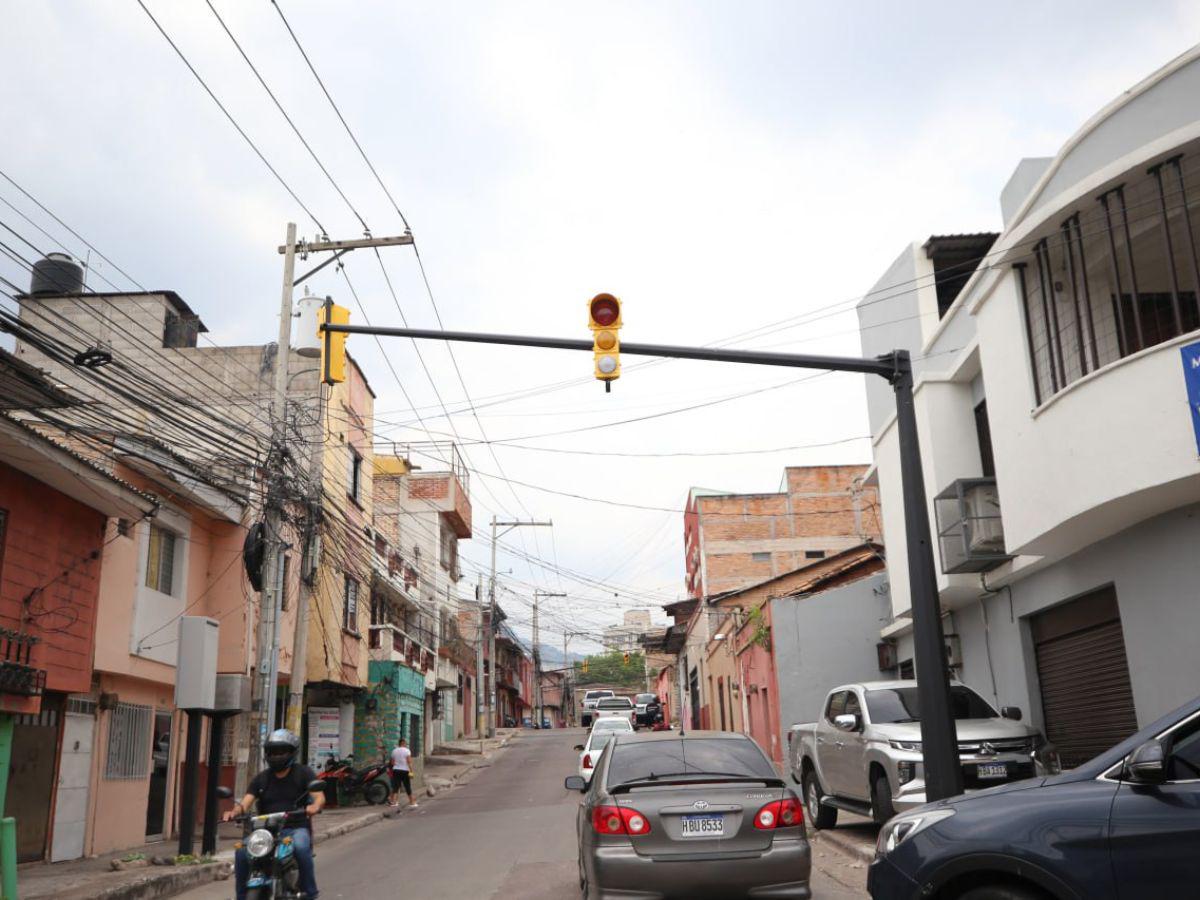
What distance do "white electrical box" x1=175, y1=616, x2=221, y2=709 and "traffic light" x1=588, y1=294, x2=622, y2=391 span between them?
7699mm

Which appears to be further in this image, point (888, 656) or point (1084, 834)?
point (888, 656)

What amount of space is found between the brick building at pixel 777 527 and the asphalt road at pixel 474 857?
3474 cm

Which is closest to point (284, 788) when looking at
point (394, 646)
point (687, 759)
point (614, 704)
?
point (687, 759)

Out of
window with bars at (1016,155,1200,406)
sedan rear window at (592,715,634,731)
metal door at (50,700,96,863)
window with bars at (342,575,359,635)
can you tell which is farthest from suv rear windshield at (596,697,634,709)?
window with bars at (1016,155,1200,406)

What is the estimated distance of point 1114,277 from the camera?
12.2 metres

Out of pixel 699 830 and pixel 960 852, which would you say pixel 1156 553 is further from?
pixel 960 852

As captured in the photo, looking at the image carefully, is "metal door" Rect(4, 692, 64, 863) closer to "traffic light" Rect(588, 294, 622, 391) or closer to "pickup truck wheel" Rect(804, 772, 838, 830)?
"traffic light" Rect(588, 294, 622, 391)

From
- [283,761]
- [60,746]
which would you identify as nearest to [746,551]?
[60,746]

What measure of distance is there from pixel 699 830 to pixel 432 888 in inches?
197

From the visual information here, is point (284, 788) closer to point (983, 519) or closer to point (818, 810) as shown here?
point (818, 810)

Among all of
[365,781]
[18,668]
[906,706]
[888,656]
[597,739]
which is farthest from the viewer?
[365,781]

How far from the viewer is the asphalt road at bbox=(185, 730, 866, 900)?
36.5 ft

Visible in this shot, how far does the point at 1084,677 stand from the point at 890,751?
4.24 metres

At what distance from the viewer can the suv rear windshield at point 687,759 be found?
8.33 m
